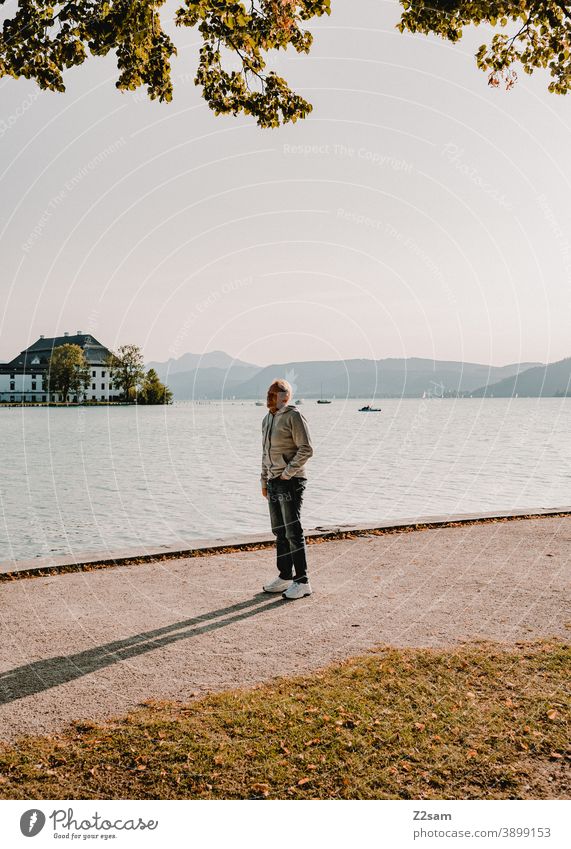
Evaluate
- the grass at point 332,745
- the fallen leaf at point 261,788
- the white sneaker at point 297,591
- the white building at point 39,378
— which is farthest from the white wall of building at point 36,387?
the fallen leaf at point 261,788

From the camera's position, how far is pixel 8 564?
9.60m

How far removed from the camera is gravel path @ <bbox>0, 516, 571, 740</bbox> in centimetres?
558

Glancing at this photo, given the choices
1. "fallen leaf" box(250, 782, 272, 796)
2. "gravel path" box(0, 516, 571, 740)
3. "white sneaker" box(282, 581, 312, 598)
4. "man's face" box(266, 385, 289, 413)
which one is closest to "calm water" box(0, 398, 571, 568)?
"gravel path" box(0, 516, 571, 740)

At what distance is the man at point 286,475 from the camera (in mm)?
8078

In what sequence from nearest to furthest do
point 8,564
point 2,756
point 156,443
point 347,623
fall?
1. point 2,756
2. point 347,623
3. point 8,564
4. point 156,443

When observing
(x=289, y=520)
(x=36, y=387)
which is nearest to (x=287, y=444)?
(x=289, y=520)

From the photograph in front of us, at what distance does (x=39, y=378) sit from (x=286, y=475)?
17055 cm

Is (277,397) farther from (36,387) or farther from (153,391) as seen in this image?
(36,387)

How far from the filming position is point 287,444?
820 cm

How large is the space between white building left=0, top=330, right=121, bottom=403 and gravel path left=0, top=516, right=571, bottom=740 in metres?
155

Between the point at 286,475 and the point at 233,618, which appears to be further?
the point at 286,475

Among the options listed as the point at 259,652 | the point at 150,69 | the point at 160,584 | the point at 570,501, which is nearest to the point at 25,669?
the point at 259,652
